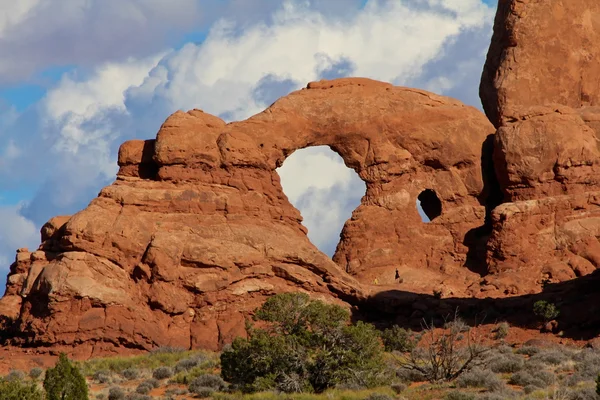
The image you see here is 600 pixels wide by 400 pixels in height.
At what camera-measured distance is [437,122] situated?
52.9 meters

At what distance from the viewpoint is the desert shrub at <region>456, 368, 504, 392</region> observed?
3198 centimetres

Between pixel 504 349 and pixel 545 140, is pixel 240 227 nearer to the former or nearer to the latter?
A: pixel 504 349

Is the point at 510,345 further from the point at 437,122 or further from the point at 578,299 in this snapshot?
the point at 437,122

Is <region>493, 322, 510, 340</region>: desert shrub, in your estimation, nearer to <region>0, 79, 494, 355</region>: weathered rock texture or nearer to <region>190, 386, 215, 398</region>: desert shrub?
<region>0, 79, 494, 355</region>: weathered rock texture

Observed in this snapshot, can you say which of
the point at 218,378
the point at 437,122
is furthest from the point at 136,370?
Result: the point at 437,122

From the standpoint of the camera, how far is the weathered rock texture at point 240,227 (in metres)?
44.1

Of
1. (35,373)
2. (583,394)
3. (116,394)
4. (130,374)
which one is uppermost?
(35,373)

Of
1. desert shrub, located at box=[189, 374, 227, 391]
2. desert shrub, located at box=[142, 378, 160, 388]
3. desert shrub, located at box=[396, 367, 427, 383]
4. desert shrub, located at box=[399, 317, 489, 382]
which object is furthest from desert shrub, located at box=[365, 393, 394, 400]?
desert shrub, located at box=[142, 378, 160, 388]

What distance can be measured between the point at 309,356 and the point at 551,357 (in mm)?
6691

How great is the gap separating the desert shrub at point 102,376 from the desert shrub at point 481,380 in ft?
31.3

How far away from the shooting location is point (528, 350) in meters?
40.1

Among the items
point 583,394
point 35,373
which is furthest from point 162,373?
point 583,394

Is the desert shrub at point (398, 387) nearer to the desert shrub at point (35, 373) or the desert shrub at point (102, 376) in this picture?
the desert shrub at point (102, 376)

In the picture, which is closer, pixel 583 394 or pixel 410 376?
pixel 583 394
